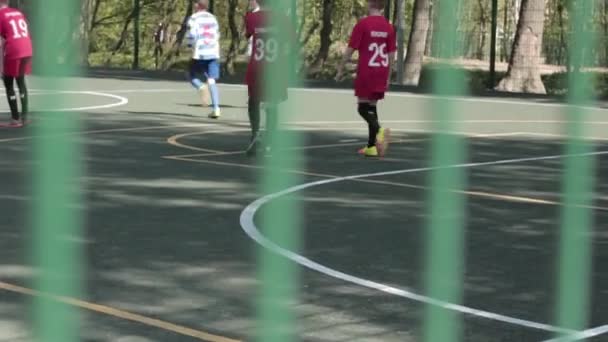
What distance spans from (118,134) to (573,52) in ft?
52.5

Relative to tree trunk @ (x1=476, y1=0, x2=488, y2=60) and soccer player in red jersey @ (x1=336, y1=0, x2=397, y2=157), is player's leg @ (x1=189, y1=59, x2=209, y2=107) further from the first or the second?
tree trunk @ (x1=476, y1=0, x2=488, y2=60)

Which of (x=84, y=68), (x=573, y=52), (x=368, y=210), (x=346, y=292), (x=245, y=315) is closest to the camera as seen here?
(x=84, y=68)

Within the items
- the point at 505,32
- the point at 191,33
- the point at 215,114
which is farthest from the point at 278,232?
the point at 505,32

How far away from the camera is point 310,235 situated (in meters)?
9.20

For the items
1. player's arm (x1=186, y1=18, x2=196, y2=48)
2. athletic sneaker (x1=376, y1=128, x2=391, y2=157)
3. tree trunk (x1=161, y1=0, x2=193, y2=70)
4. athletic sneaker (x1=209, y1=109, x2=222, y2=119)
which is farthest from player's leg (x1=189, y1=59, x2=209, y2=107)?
tree trunk (x1=161, y1=0, x2=193, y2=70)

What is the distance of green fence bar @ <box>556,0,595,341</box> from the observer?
1.95 metres

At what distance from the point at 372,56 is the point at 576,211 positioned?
42.8ft

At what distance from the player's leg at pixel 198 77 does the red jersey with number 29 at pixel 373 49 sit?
6.33 m

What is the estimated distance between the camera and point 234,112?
22.5 m

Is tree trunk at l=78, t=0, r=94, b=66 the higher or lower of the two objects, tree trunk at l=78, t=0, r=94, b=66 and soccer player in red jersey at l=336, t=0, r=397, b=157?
the higher

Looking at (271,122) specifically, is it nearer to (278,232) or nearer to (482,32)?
(278,232)

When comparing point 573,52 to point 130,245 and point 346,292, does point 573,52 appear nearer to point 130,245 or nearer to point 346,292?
point 346,292

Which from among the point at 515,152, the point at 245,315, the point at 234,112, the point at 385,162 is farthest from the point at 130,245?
the point at 234,112

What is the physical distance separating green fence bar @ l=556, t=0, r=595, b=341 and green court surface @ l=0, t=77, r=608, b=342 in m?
0.03
